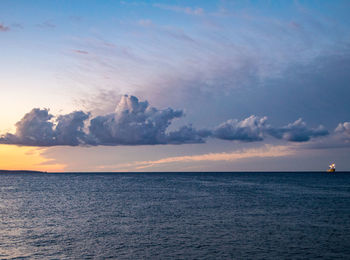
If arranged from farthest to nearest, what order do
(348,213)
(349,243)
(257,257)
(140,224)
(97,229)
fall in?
(348,213) → (140,224) → (97,229) → (349,243) → (257,257)

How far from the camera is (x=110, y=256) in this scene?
3216 centimetres

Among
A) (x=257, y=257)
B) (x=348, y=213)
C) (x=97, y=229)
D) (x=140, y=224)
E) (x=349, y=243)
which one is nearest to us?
(x=257, y=257)

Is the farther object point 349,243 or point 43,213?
point 43,213

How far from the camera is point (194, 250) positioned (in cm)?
3372

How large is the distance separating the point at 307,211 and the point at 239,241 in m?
29.1

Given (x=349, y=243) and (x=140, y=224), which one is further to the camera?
(x=140, y=224)

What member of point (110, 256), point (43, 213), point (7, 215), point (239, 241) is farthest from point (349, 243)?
point (7, 215)

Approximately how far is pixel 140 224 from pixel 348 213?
38.3 metres

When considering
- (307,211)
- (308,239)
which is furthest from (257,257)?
(307,211)

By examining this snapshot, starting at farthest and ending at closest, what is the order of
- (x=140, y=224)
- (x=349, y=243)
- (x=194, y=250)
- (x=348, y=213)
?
(x=348, y=213), (x=140, y=224), (x=349, y=243), (x=194, y=250)

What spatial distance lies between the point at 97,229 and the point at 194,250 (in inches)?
671

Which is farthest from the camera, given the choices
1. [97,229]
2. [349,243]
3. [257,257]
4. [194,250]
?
[97,229]

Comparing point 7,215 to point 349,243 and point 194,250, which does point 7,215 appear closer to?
point 194,250

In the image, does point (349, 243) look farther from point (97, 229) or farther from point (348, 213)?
point (97, 229)
